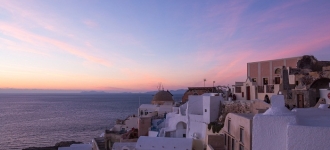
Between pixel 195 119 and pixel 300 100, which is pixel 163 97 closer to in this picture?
pixel 195 119

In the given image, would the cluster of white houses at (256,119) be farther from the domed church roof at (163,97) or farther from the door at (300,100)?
the domed church roof at (163,97)

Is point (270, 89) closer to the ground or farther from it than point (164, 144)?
farther from it

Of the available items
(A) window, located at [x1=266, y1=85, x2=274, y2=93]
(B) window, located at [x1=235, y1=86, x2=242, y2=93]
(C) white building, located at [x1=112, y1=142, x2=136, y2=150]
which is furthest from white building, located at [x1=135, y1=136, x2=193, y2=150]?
(B) window, located at [x1=235, y1=86, x2=242, y2=93]

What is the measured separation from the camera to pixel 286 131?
21.0 ft

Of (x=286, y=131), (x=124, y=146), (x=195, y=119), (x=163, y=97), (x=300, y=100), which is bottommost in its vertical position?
(x=124, y=146)

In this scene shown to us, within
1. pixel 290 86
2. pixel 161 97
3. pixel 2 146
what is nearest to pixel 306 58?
pixel 290 86

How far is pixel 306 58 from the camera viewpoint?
22688mm

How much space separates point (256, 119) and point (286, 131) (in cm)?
75

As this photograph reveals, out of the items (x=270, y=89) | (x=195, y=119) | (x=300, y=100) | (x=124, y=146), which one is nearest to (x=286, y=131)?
(x=300, y=100)

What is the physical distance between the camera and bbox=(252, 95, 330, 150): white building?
19.6 feet

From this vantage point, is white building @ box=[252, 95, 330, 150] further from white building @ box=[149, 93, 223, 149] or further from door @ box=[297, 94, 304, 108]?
white building @ box=[149, 93, 223, 149]

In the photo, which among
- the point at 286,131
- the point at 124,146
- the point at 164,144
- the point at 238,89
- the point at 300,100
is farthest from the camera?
the point at 238,89

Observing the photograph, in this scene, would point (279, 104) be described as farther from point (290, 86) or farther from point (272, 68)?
point (272, 68)

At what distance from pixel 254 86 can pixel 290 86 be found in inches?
196
